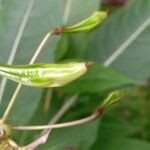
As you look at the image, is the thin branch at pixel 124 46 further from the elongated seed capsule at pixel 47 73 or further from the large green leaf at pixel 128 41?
the elongated seed capsule at pixel 47 73

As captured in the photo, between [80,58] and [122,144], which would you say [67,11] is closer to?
[80,58]

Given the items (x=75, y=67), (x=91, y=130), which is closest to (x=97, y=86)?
(x=91, y=130)

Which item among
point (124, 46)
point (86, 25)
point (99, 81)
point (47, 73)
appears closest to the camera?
point (47, 73)

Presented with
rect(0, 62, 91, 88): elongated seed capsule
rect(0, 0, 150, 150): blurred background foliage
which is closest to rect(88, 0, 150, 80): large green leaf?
rect(0, 0, 150, 150): blurred background foliage

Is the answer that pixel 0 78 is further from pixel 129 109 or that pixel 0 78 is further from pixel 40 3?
pixel 129 109

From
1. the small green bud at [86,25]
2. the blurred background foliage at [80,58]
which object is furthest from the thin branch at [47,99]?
the small green bud at [86,25]

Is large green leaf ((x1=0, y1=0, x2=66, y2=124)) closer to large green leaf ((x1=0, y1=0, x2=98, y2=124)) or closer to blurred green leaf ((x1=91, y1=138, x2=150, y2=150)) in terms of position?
large green leaf ((x1=0, y1=0, x2=98, y2=124))

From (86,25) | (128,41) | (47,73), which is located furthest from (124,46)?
(47,73)
